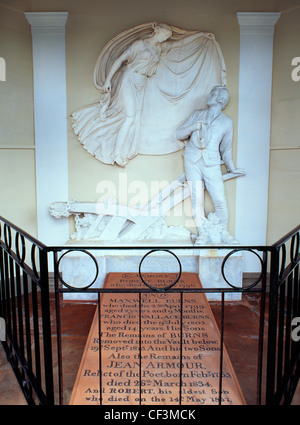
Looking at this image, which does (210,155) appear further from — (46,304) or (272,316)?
(46,304)

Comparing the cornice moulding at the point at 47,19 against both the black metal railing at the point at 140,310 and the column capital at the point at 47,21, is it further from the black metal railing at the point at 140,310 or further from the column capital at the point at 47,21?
the black metal railing at the point at 140,310

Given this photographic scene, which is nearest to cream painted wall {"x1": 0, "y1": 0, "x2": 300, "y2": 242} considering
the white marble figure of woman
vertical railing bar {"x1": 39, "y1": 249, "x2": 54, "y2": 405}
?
the white marble figure of woman

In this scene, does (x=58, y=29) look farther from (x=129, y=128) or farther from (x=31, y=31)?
(x=129, y=128)

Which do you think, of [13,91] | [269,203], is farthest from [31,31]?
[269,203]

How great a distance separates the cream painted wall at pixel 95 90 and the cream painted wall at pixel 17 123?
0.01 metres

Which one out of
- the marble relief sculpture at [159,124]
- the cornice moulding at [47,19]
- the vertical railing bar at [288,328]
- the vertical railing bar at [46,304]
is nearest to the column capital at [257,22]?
the marble relief sculpture at [159,124]

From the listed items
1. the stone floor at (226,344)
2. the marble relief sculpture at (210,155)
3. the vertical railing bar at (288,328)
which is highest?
the marble relief sculpture at (210,155)

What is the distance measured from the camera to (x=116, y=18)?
13.2 ft

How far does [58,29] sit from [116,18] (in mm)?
705

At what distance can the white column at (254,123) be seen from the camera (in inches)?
157

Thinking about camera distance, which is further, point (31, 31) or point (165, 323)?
point (31, 31)

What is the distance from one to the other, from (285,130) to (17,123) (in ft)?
10.7

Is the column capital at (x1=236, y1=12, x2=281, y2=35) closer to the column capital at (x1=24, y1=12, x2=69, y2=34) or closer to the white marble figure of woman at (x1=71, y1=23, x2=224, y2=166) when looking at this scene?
the white marble figure of woman at (x1=71, y1=23, x2=224, y2=166)
